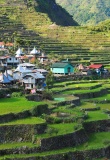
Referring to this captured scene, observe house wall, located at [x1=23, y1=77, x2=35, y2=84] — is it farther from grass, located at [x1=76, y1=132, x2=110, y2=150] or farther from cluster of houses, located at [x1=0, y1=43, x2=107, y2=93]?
grass, located at [x1=76, y1=132, x2=110, y2=150]

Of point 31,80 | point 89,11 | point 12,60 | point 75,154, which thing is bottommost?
point 75,154

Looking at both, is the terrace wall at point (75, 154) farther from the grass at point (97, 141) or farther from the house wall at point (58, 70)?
the house wall at point (58, 70)

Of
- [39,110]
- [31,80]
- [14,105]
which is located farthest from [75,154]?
[31,80]

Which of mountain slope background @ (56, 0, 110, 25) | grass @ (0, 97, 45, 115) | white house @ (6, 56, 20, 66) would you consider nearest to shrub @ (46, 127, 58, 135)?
grass @ (0, 97, 45, 115)

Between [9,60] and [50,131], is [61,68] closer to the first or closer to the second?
[9,60]

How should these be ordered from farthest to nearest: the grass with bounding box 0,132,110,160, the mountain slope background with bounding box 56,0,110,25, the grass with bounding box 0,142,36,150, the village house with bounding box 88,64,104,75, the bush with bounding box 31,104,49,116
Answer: the mountain slope background with bounding box 56,0,110,25 → the village house with bounding box 88,64,104,75 → the bush with bounding box 31,104,49,116 → the grass with bounding box 0,142,36,150 → the grass with bounding box 0,132,110,160

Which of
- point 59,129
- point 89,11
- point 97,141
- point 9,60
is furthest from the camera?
point 89,11

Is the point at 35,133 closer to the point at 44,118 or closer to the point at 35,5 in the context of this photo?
the point at 44,118
